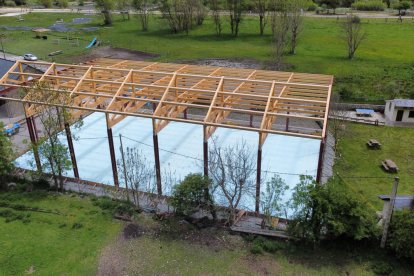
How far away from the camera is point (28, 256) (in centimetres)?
1336

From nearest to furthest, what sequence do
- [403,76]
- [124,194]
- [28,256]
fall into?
[28,256]
[124,194]
[403,76]

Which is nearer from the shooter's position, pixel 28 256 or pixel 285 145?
pixel 28 256

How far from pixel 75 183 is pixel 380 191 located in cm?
1529

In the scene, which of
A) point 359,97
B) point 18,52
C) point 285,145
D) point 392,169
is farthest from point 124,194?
point 18,52

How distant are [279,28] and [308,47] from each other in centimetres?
1020

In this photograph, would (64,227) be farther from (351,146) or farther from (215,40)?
(215,40)

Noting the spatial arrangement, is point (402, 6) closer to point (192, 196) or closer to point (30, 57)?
point (30, 57)

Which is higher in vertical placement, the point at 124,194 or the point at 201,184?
the point at 201,184

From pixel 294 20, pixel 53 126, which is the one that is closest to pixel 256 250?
pixel 53 126

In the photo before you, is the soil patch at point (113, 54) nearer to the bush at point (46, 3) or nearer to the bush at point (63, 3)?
the bush at point (63, 3)

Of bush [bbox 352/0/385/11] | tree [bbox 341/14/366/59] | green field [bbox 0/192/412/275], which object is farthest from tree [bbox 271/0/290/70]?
bush [bbox 352/0/385/11]

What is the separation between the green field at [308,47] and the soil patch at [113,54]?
1.26 m

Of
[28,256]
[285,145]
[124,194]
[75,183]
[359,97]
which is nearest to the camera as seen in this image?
[28,256]

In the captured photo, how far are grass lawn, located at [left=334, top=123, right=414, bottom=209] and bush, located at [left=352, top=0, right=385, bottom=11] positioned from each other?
219ft
